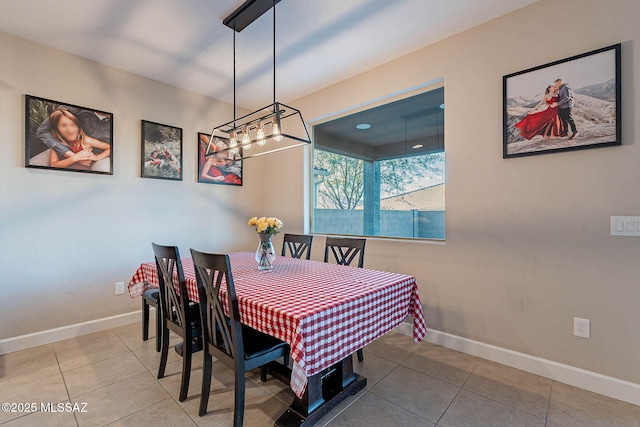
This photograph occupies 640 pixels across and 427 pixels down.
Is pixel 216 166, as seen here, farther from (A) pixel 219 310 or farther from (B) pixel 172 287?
(A) pixel 219 310

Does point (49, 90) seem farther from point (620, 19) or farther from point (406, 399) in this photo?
point (620, 19)

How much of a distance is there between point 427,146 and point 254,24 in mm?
1874

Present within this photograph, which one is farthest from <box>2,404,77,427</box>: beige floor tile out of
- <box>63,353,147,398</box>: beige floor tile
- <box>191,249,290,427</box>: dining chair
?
<box>191,249,290,427</box>: dining chair

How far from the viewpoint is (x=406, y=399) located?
5.92 feet

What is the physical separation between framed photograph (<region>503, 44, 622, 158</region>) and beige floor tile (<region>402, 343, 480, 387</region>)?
1638 millimetres

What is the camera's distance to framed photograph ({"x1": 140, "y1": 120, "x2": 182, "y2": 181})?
3182 millimetres

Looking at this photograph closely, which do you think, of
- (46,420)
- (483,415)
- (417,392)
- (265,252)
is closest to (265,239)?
(265,252)

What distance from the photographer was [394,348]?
8.23 ft

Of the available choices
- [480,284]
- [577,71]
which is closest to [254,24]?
[577,71]

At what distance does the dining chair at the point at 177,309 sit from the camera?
177 centimetres

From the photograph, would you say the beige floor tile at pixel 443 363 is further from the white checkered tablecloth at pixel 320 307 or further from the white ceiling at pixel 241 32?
the white ceiling at pixel 241 32

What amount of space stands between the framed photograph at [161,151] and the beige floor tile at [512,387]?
352 centimetres

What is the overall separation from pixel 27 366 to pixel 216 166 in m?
2.55

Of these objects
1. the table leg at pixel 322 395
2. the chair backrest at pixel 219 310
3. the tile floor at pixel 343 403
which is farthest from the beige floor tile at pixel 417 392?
the chair backrest at pixel 219 310
